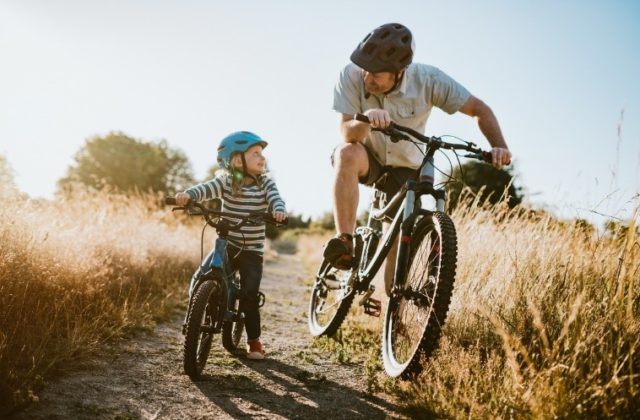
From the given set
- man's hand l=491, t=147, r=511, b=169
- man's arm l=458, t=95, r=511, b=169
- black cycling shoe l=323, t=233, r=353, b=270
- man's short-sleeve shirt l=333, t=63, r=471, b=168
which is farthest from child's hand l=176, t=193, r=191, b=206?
man's arm l=458, t=95, r=511, b=169

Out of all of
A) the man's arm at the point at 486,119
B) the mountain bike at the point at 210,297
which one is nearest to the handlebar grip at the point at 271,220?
the mountain bike at the point at 210,297

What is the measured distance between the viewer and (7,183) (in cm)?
435

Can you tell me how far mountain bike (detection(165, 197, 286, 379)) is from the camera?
2.93 meters

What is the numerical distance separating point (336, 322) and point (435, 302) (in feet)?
5.84

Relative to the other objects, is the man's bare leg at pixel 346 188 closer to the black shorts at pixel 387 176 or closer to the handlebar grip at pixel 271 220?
the black shorts at pixel 387 176

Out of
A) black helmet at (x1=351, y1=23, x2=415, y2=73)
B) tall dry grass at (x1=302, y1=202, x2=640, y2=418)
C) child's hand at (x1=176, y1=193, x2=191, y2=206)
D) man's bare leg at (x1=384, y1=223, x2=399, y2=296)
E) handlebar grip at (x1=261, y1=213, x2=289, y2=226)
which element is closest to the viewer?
tall dry grass at (x1=302, y1=202, x2=640, y2=418)

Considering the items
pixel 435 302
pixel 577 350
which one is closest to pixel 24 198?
pixel 435 302

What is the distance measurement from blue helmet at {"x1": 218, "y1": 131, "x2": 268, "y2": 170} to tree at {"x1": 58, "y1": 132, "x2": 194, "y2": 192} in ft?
105

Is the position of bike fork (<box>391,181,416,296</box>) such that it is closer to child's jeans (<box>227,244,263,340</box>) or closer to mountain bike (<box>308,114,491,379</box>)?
mountain bike (<box>308,114,491,379</box>)

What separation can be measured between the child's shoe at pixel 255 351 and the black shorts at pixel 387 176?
163 cm

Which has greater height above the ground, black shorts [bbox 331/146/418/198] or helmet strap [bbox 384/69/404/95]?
helmet strap [bbox 384/69/404/95]

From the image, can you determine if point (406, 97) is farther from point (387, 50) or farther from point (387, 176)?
point (387, 176)

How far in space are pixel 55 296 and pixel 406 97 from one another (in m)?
3.15

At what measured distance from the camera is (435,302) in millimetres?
2465
